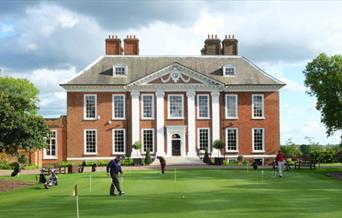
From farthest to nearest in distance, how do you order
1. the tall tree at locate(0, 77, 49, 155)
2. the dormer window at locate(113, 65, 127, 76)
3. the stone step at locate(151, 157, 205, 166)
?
1. the dormer window at locate(113, 65, 127, 76)
2. the stone step at locate(151, 157, 205, 166)
3. the tall tree at locate(0, 77, 49, 155)

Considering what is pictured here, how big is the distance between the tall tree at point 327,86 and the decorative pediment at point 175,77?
953 centimetres

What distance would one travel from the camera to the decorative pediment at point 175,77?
2063 inches

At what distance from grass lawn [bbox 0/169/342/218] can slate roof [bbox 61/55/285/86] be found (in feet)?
91.7

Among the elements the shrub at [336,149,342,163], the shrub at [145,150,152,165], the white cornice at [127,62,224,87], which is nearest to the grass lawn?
the shrub at [145,150,152,165]

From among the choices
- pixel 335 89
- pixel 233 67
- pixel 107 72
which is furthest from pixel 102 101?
pixel 335 89

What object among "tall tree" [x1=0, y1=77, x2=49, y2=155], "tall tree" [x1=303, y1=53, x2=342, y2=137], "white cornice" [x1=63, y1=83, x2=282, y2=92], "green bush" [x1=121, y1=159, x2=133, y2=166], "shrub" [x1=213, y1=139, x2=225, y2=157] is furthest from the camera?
"white cornice" [x1=63, y1=83, x2=282, y2=92]

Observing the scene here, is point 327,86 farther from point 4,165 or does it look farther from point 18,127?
point 4,165

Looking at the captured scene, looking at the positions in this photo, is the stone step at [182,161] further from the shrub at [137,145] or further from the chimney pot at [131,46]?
the chimney pot at [131,46]

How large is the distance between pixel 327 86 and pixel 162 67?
1667cm

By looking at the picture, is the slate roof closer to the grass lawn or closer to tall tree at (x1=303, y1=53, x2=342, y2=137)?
tall tree at (x1=303, y1=53, x2=342, y2=137)

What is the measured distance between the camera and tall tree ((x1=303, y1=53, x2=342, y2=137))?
43.4m

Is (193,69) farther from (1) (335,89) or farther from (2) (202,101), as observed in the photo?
(1) (335,89)

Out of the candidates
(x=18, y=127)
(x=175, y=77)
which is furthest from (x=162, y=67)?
(x=18, y=127)

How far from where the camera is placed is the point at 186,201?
728 inches
